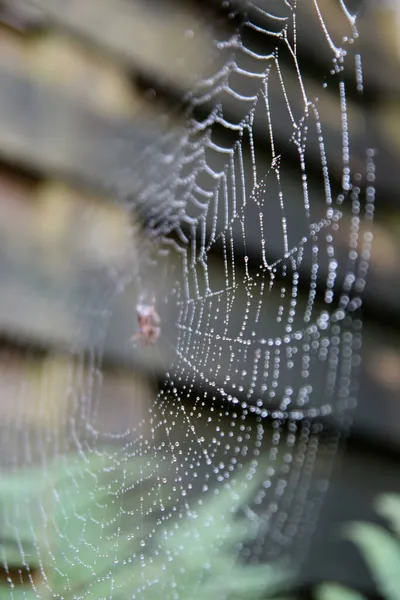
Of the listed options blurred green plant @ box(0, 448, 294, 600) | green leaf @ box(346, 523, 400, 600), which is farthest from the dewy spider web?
green leaf @ box(346, 523, 400, 600)

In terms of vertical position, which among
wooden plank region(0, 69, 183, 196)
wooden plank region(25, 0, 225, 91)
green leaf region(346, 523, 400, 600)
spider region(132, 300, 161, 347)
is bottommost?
green leaf region(346, 523, 400, 600)

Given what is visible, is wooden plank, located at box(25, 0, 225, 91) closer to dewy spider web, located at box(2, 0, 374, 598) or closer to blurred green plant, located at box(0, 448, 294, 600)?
dewy spider web, located at box(2, 0, 374, 598)

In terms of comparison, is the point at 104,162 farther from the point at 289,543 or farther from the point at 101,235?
the point at 289,543

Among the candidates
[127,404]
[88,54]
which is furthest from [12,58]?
[127,404]

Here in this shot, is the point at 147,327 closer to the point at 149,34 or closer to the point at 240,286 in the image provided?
the point at 240,286

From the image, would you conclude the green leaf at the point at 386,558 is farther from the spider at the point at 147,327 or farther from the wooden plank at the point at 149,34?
the wooden plank at the point at 149,34

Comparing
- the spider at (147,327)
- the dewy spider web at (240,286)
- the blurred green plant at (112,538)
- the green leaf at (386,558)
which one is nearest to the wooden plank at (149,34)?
the dewy spider web at (240,286)
